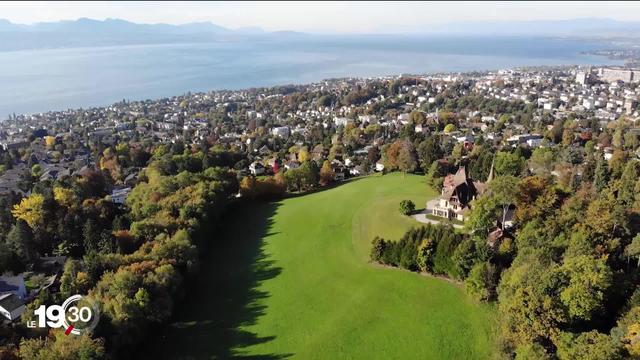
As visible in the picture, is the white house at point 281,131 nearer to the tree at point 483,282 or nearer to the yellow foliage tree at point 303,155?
the yellow foliage tree at point 303,155

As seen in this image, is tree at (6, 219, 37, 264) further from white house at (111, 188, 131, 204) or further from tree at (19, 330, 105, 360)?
tree at (19, 330, 105, 360)

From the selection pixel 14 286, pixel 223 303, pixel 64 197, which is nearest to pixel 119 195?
pixel 64 197

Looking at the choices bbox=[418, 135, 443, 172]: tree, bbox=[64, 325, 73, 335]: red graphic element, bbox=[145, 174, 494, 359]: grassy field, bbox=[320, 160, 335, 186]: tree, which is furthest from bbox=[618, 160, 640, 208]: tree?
bbox=[64, 325, 73, 335]: red graphic element

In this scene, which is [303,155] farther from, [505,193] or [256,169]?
[505,193]

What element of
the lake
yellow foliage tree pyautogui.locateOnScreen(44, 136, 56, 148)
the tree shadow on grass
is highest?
the lake

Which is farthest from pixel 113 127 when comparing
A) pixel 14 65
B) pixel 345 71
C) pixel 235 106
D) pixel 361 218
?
pixel 14 65
